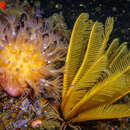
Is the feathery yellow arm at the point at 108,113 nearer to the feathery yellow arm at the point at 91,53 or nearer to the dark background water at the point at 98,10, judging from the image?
the feathery yellow arm at the point at 91,53

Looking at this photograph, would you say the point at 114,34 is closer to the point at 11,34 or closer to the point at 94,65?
the point at 94,65

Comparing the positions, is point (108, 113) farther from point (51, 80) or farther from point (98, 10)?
point (98, 10)

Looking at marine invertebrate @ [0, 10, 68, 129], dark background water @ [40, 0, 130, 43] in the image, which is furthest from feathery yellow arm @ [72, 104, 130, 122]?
dark background water @ [40, 0, 130, 43]

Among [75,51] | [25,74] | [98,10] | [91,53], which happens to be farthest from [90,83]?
[98,10]

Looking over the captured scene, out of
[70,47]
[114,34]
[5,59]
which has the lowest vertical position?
[114,34]

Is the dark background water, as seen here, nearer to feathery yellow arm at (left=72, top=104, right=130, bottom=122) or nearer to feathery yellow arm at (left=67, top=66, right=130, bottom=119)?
feathery yellow arm at (left=67, top=66, right=130, bottom=119)

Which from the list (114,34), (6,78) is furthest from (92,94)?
(114,34)

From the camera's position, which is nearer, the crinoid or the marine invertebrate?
the marine invertebrate
